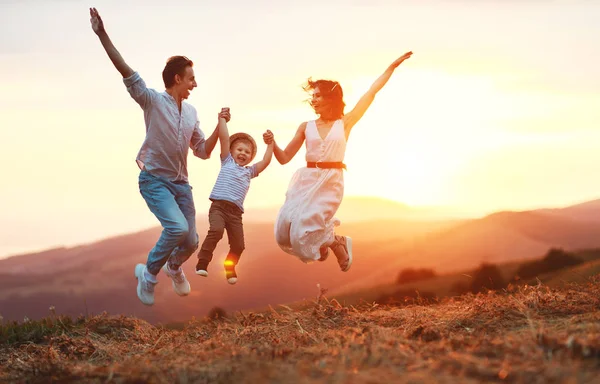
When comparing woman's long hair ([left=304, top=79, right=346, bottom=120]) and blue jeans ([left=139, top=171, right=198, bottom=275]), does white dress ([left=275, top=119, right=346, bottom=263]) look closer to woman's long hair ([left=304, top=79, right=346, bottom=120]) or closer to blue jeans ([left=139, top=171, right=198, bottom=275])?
woman's long hair ([left=304, top=79, right=346, bottom=120])

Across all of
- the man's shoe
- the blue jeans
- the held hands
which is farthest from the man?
the held hands

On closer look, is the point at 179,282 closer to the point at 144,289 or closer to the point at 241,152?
the point at 144,289

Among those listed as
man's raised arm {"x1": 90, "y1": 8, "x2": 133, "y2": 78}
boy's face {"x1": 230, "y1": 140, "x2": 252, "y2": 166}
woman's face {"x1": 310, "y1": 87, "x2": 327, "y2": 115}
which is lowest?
boy's face {"x1": 230, "y1": 140, "x2": 252, "y2": 166}

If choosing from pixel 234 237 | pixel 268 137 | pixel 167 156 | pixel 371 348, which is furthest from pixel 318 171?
pixel 371 348

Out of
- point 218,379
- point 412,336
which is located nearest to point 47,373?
point 218,379

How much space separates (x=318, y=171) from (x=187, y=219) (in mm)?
1808

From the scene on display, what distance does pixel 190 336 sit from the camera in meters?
8.65

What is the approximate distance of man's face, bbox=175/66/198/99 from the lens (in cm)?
853

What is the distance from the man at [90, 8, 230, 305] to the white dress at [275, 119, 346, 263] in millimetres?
1220

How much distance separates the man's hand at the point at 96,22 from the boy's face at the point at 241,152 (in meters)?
2.62

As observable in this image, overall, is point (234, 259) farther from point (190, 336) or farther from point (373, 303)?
point (373, 303)

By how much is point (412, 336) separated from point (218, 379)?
7.11 ft

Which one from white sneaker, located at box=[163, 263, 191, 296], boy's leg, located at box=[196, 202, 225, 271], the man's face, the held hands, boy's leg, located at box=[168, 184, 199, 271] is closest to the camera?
the man's face

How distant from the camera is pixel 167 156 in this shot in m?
8.45
